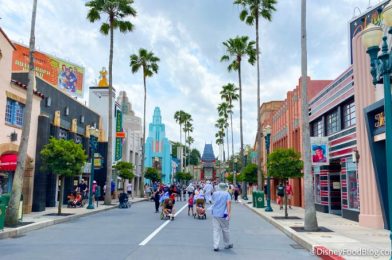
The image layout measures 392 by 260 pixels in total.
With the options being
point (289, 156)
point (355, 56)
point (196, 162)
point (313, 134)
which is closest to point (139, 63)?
point (313, 134)

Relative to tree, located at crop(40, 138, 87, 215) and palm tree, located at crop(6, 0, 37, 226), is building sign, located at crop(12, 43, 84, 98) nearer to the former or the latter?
tree, located at crop(40, 138, 87, 215)

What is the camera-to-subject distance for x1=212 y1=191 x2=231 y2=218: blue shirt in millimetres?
10297

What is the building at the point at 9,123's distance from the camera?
61.8ft

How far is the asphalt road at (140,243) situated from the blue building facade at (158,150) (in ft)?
212

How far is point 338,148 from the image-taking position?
20641 millimetres

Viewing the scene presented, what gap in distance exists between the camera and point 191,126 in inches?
3543

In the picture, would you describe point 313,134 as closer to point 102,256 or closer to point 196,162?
point 102,256

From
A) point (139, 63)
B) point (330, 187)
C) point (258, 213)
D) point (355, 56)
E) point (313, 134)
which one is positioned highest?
point (139, 63)

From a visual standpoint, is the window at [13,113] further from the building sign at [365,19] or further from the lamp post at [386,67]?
the building sign at [365,19]

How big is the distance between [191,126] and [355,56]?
73987mm

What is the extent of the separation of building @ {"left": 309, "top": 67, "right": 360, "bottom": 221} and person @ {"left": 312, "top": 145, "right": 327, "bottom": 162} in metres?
0.26

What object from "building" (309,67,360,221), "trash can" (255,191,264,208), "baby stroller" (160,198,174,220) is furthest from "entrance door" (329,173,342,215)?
"baby stroller" (160,198,174,220)

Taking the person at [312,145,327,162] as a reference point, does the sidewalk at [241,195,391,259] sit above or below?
below

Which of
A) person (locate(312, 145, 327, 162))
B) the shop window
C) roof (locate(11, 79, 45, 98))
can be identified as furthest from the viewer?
person (locate(312, 145, 327, 162))
